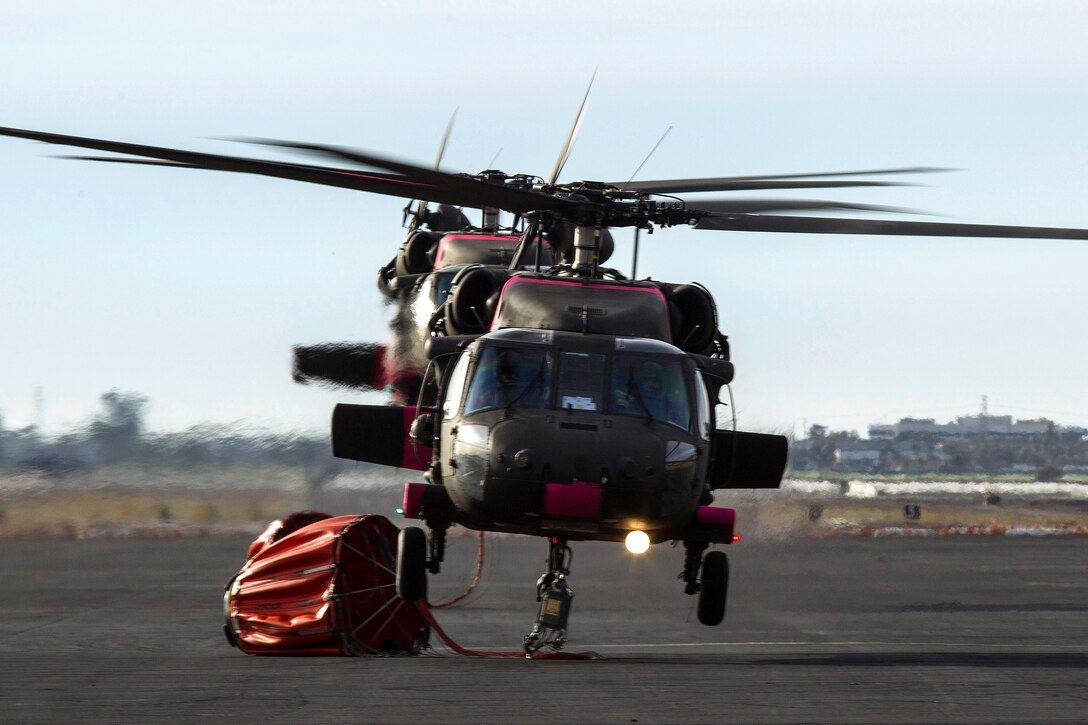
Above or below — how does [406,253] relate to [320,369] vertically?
above

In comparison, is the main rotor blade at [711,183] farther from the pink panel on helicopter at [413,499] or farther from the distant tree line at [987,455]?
the distant tree line at [987,455]

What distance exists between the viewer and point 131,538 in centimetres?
3072

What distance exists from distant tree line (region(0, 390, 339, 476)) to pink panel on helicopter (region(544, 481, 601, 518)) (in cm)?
1468

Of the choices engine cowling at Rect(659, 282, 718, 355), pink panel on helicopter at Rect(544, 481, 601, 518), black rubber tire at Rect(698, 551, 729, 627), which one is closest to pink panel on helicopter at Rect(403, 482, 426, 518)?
pink panel on helicopter at Rect(544, 481, 601, 518)

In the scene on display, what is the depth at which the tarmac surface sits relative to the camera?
11625 mm

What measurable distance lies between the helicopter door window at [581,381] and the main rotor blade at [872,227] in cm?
288

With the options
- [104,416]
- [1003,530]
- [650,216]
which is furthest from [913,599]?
[1003,530]

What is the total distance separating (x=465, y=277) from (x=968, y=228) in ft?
17.5

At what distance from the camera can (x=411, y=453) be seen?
1627cm

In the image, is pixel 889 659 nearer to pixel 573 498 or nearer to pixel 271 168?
pixel 573 498

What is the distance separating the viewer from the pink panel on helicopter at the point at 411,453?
53.0 feet

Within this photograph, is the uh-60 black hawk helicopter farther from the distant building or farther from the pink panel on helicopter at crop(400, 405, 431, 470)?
the distant building

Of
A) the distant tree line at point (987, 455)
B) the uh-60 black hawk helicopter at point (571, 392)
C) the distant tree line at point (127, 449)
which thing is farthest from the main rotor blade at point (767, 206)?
the distant tree line at point (987, 455)

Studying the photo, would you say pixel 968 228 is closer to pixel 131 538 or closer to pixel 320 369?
pixel 320 369
